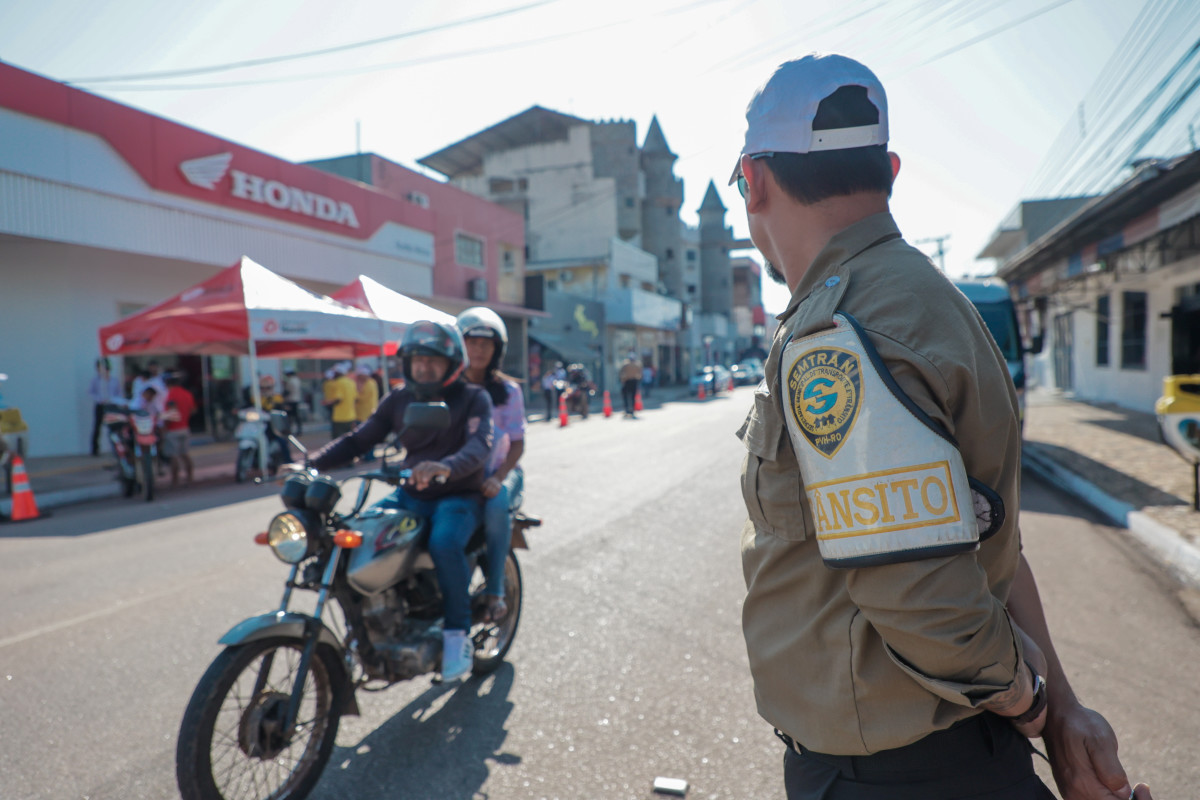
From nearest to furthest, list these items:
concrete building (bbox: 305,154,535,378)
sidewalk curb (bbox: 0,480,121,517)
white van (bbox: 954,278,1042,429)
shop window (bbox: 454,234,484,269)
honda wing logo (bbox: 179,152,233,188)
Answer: sidewalk curb (bbox: 0,480,121,517)
white van (bbox: 954,278,1042,429)
honda wing logo (bbox: 179,152,233,188)
concrete building (bbox: 305,154,535,378)
shop window (bbox: 454,234,484,269)

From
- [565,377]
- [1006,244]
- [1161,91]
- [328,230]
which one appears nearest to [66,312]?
[328,230]

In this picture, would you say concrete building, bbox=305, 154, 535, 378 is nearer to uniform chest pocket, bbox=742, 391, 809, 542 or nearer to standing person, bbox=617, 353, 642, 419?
standing person, bbox=617, 353, 642, 419

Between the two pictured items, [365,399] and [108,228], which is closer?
[108,228]

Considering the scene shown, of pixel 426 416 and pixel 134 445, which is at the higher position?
pixel 426 416

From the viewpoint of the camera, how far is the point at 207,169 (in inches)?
635

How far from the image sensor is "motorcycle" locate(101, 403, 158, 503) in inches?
398

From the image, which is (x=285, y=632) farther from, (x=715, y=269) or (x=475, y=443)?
(x=715, y=269)

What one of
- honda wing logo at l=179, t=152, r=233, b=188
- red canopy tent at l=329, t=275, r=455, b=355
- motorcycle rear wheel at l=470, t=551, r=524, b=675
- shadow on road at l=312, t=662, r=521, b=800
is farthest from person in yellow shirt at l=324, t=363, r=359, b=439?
shadow on road at l=312, t=662, r=521, b=800

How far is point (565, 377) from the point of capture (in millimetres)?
24031

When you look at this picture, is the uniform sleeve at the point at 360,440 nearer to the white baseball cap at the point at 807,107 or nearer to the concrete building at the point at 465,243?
the white baseball cap at the point at 807,107

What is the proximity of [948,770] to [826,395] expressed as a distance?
25.0 inches

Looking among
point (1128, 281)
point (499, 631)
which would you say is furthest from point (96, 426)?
point (1128, 281)

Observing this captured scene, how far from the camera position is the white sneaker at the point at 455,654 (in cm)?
327

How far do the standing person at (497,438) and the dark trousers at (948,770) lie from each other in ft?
8.74
